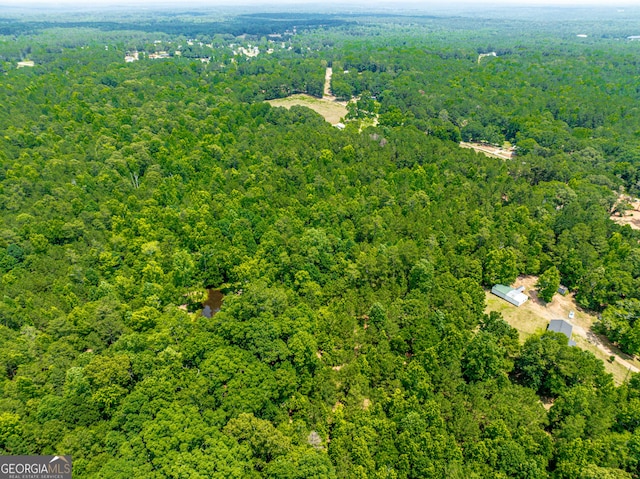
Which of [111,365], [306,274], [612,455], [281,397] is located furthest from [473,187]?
[111,365]

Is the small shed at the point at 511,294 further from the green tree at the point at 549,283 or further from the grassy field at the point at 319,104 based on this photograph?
the grassy field at the point at 319,104

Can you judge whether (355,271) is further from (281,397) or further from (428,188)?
(428,188)

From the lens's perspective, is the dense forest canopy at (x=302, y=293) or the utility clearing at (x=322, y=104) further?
the utility clearing at (x=322, y=104)

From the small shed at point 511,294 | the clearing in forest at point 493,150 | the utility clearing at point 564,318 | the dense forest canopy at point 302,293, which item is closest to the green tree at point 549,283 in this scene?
the dense forest canopy at point 302,293

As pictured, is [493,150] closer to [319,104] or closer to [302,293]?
[319,104]

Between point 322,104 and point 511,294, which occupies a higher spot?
point 322,104

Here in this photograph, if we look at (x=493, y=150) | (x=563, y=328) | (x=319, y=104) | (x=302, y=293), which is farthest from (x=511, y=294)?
(x=319, y=104)
